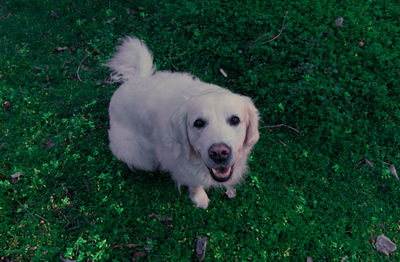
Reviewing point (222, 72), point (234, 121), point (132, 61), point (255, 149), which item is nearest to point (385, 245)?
point (255, 149)

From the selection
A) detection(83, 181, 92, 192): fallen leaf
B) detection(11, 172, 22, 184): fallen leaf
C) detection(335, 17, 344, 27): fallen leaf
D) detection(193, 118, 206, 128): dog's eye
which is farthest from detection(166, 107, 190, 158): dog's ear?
detection(335, 17, 344, 27): fallen leaf

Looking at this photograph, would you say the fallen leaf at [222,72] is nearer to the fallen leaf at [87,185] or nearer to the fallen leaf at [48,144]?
the fallen leaf at [87,185]

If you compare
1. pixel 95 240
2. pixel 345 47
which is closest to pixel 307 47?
pixel 345 47

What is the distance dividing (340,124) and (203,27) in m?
2.72

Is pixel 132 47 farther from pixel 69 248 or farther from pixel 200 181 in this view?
pixel 69 248

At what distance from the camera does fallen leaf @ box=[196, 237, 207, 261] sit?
294 cm

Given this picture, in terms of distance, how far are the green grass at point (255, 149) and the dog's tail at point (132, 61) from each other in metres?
0.81

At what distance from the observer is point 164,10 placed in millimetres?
4762

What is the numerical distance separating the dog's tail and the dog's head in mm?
1353

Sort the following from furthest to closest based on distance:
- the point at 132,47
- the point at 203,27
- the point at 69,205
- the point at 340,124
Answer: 1. the point at 203,27
2. the point at 340,124
3. the point at 132,47
4. the point at 69,205

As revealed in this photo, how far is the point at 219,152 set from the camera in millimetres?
2061

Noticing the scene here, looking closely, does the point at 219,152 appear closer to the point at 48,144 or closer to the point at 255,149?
the point at 255,149

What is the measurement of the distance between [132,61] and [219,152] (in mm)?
2043

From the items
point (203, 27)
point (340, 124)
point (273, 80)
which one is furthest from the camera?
point (203, 27)
